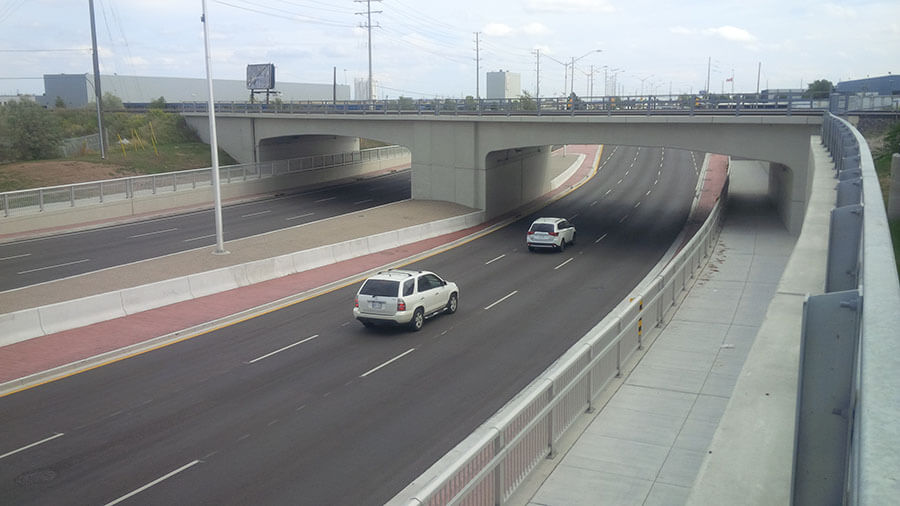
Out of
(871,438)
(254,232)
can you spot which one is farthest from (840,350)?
(254,232)

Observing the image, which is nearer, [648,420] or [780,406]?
[780,406]

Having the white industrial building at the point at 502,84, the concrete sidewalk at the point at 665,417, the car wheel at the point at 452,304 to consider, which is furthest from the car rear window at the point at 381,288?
the white industrial building at the point at 502,84

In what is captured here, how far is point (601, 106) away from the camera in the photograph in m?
42.8

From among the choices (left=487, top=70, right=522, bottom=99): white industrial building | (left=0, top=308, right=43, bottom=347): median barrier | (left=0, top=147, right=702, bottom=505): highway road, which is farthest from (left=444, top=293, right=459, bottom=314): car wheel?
(left=487, top=70, right=522, bottom=99): white industrial building

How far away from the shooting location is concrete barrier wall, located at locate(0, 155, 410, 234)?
131 feet

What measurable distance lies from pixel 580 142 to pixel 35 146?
147 feet

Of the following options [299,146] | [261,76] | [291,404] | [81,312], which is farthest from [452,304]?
[261,76]

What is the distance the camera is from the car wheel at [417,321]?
2252cm

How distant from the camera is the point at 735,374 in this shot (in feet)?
47.6

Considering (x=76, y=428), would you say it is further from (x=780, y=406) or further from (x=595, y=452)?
(x=780, y=406)

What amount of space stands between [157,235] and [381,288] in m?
21.2

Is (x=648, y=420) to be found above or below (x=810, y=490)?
below

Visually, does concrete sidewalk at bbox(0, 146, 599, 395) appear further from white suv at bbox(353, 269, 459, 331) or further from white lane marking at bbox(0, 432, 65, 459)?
white suv at bbox(353, 269, 459, 331)

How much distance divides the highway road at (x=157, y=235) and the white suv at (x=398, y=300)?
1432 centimetres
